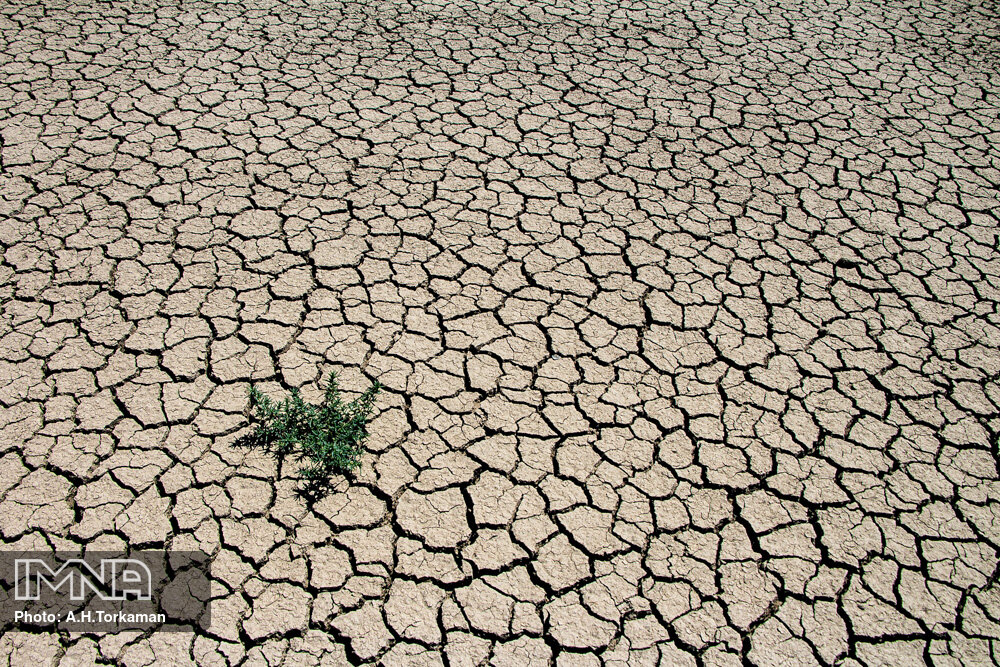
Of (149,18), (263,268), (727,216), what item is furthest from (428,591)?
(149,18)

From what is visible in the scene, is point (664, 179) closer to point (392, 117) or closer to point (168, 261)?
point (392, 117)

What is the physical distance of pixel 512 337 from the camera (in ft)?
12.6

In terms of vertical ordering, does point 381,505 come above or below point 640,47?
below

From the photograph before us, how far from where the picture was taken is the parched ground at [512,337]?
109 inches

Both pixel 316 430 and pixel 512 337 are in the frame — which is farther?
pixel 512 337

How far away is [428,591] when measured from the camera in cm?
275

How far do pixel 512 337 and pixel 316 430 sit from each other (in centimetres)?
118

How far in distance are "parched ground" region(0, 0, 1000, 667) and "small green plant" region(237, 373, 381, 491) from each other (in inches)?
3.8

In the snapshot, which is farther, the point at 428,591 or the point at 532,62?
the point at 532,62

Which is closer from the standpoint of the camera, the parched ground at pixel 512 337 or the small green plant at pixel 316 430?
the parched ground at pixel 512 337

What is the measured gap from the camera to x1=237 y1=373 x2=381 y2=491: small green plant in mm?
3127

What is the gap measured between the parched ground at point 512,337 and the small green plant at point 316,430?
0.32 ft

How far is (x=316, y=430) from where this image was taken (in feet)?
10.5

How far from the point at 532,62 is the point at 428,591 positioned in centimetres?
509
